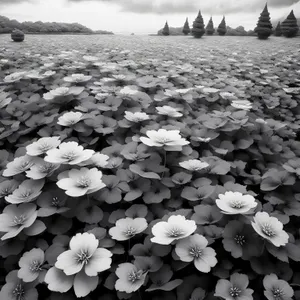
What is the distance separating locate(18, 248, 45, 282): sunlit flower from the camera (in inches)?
34.6

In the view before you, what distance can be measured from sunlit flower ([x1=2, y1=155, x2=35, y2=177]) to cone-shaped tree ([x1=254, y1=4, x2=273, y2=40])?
15.0 metres

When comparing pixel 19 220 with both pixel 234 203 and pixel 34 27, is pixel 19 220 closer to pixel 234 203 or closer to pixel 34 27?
pixel 234 203

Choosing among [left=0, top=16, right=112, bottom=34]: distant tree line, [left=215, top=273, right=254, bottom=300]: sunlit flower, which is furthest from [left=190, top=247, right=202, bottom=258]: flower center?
[left=0, top=16, right=112, bottom=34]: distant tree line

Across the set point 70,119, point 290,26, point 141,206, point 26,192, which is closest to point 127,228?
point 141,206

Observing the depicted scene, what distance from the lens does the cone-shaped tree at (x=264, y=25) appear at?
13125mm

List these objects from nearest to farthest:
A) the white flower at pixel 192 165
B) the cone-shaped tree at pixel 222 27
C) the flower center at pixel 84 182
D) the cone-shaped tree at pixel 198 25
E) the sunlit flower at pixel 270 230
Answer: the sunlit flower at pixel 270 230 → the flower center at pixel 84 182 → the white flower at pixel 192 165 → the cone-shaped tree at pixel 198 25 → the cone-shaped tree at pixel 222 27

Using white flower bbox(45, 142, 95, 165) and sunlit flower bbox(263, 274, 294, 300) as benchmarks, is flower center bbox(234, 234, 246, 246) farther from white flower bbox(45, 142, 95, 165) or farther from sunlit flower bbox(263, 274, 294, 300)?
white flower bbox(45, 142, 95, 165)

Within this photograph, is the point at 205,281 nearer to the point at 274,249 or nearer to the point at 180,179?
the point at 274,249

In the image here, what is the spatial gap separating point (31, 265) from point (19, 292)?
0.09 metres

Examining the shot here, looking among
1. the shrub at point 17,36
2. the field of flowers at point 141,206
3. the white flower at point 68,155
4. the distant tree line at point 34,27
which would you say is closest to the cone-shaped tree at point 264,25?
the distant tree line at point 34,27

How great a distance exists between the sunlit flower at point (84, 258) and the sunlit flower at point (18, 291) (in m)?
0.16

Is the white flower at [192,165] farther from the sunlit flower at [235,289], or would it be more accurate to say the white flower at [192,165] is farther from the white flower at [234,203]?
the sunlit flower at [235,289]

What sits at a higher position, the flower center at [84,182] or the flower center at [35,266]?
the flower center at [84,182]

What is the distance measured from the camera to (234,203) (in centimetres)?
104
